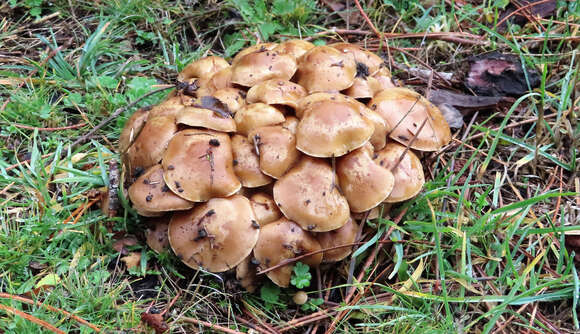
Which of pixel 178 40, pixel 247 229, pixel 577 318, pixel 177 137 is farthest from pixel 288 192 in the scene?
pixel 178 40

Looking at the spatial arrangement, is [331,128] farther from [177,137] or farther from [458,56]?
[458,56]

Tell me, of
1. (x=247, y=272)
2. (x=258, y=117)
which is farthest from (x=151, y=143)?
(x=247, y=272)

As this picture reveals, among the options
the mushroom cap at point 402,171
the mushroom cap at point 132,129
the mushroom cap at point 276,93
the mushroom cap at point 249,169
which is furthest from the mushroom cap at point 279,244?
the mushroom cap at point 132,129

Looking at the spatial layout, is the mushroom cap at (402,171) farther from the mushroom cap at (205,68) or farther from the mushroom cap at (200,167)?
the mushroom cap at (205,68)

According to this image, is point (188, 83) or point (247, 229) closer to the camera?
point (247, 229)

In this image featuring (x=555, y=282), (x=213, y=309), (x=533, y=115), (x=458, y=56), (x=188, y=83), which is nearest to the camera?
(x=555, y=282)

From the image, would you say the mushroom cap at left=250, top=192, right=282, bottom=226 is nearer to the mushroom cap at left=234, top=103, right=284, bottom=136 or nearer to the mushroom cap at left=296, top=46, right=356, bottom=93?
the mushroom cap at left=234, top=103, right=284, bottom=136
